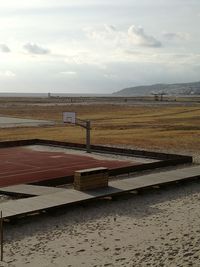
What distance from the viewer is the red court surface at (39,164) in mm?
18286

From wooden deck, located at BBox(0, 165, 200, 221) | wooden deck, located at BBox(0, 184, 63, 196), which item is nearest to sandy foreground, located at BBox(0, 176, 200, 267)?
wooden deck, located at BBox(0, 165, 200, 221)

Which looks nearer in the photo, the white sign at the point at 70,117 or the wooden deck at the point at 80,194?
the wooden deck at the point at 80,194

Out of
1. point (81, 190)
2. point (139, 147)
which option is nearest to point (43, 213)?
point (81, 190)

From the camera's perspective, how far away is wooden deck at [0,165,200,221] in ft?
39.8

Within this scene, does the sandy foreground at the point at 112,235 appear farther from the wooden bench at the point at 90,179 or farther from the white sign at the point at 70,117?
the white sign at the point at 70,117

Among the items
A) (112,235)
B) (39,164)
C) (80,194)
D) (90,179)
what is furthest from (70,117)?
(112,235)

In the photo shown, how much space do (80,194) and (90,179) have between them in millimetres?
772

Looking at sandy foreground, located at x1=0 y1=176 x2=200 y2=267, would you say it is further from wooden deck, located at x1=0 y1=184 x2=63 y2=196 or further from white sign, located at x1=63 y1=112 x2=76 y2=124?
white sign, located at x1=63 y1=112 x2=76 y2=124

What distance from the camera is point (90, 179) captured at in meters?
14.6

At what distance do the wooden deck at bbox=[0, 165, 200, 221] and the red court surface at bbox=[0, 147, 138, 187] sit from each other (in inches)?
142

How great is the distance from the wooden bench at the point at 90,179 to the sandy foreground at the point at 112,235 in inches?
29.8

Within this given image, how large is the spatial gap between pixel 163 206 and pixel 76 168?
7.38m

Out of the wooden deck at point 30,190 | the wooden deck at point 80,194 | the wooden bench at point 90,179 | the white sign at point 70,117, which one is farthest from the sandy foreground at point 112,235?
the white sign at point 70,117

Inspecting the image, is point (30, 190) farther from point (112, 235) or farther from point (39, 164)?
point (39, 164)
